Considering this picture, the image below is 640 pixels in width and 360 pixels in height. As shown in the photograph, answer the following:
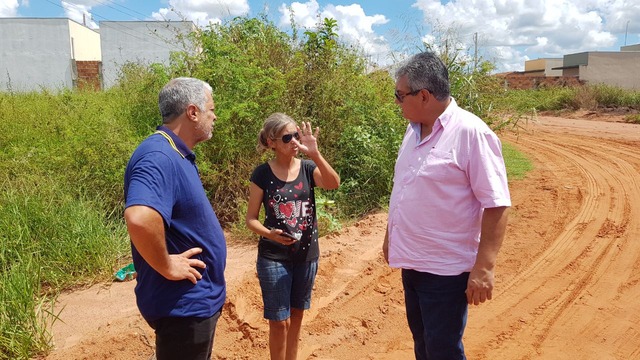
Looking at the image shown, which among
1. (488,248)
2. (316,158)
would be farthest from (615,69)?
(488,248)

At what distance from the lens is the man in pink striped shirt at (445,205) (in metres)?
2.32

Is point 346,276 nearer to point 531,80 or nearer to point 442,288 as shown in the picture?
point 442,288

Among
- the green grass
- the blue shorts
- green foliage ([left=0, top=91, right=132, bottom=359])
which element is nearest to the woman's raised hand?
the blue shorts

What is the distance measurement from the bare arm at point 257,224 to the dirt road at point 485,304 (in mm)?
1390

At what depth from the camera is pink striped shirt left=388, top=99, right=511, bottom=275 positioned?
7.59 ft

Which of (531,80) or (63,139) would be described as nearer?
(63,139)

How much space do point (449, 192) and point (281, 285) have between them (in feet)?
4.02

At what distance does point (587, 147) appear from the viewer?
1368cm

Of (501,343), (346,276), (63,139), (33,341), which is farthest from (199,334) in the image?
(63,139)

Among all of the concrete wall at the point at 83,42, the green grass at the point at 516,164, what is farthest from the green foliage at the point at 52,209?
the concrete wall at the point at 83,42

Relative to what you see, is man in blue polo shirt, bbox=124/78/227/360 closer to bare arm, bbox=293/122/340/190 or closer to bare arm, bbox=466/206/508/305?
bare arm, bbox=293/122/340/190

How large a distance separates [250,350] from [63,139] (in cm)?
540

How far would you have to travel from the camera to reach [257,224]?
3.17 m

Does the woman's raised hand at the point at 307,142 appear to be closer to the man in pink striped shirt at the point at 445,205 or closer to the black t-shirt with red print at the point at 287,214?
the black t-shirt with red print at the point at 287,214
